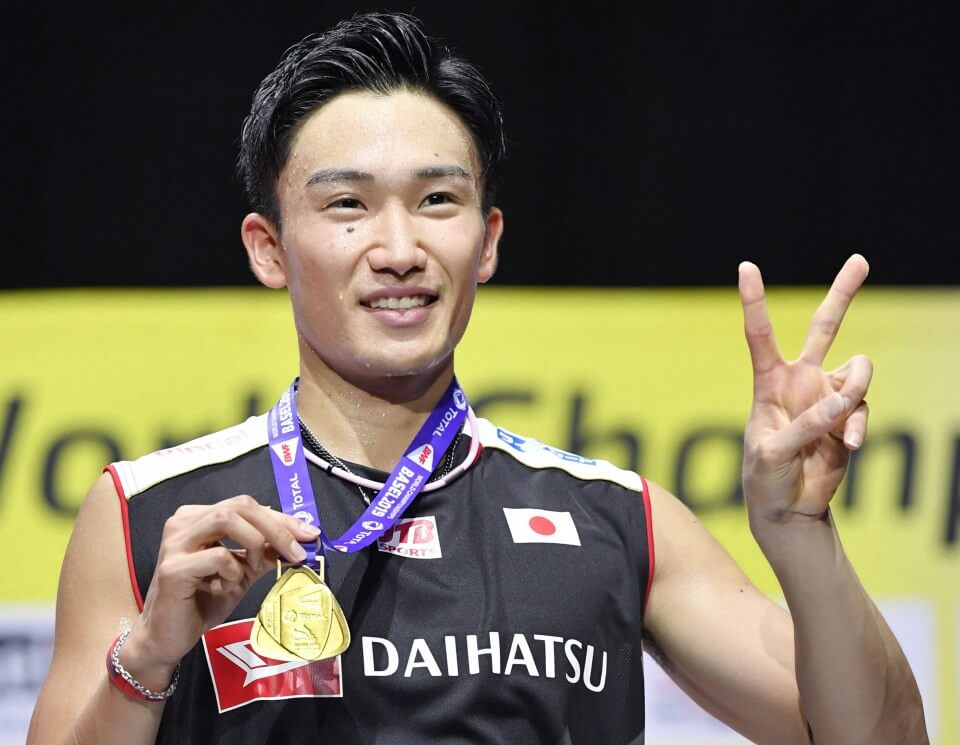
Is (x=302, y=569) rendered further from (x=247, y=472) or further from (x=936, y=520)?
(x=936, y=520)

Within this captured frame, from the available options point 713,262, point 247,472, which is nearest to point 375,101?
point 247,472

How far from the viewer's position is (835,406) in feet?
5.70

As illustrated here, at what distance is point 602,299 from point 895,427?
2.22 ft

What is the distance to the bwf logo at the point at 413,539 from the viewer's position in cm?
203

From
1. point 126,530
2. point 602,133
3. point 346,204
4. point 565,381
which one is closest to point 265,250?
point 346,204

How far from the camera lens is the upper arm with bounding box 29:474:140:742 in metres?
1.89

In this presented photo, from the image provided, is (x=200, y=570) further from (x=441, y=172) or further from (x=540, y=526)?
(x=441, y=172)

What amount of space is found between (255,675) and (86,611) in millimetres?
236

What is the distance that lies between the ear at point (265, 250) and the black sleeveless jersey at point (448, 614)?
211mm

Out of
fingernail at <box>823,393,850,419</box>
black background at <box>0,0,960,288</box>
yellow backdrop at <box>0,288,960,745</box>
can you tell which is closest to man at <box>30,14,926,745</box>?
fingernail at <box>823,393,850,419</box>

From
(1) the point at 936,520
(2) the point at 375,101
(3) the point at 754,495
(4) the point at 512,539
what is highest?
(2) the point at 375,101

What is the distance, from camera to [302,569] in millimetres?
1837

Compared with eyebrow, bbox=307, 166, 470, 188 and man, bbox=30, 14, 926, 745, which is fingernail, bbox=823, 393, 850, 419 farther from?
eyebrow, bbox=307, 166, 470, 188

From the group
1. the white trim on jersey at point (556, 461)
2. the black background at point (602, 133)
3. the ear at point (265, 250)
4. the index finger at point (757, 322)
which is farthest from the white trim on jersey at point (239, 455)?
the black background at point (602, 133)
